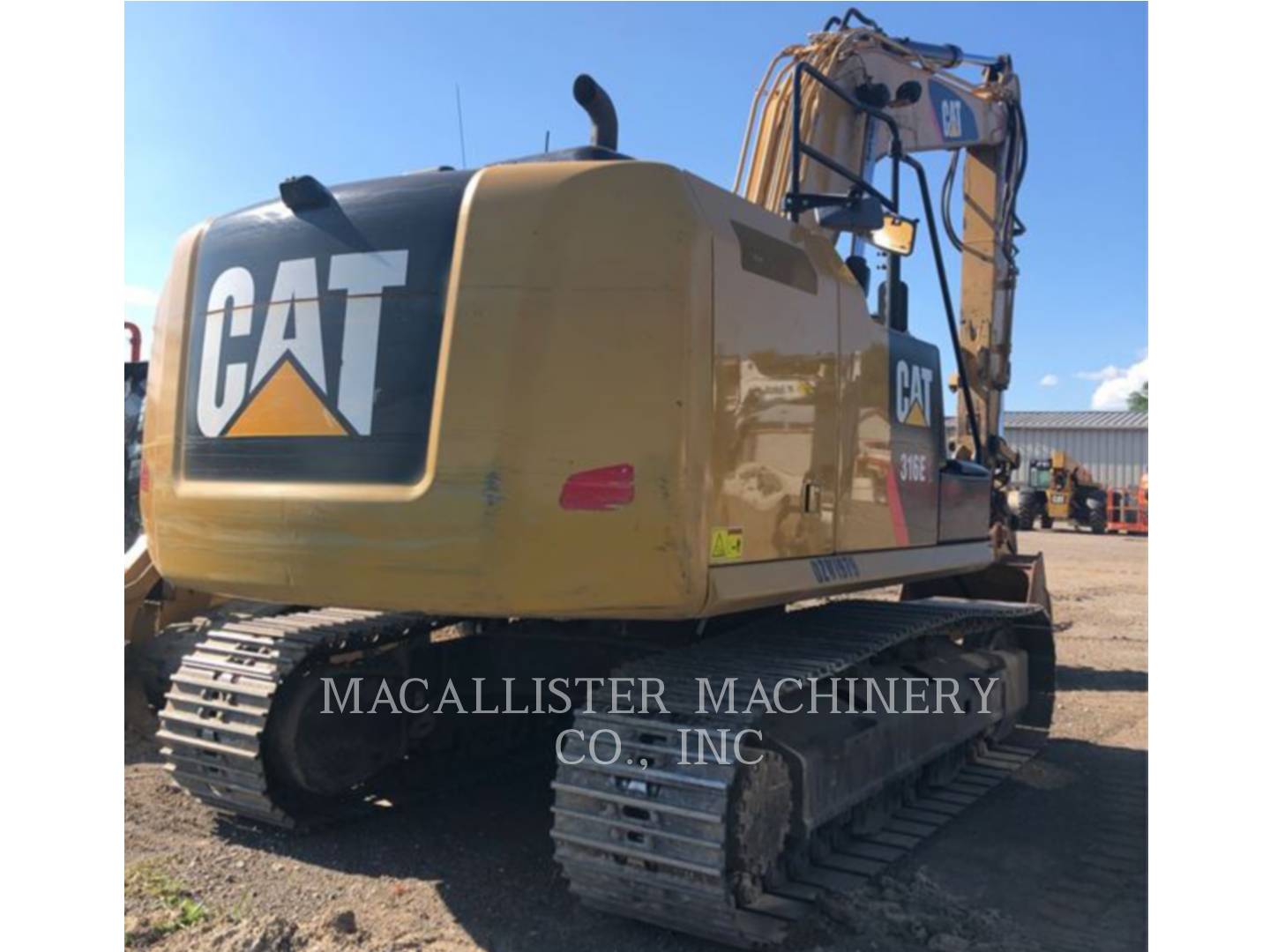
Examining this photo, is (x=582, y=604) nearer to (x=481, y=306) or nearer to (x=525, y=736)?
(x=481, y=306)

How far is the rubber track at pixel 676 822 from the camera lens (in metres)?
3.56

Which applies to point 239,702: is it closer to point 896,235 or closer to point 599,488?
point 599,488

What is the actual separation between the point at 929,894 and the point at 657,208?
9.04 ft

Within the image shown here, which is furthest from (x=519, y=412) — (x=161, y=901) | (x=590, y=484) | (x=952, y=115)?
(x=952, y=115)

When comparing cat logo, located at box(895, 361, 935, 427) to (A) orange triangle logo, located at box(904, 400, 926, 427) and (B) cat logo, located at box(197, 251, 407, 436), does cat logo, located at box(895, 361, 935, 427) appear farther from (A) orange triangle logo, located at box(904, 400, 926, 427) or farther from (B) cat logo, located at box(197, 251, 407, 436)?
(B) cat logo, located at box(197, 251, 407, 436)

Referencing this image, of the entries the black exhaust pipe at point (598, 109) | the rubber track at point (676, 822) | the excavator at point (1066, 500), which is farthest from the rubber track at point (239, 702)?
the excavator at point (1066, 500)

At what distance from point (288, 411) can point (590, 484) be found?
1.11 meters

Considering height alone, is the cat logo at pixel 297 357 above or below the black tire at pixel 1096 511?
above

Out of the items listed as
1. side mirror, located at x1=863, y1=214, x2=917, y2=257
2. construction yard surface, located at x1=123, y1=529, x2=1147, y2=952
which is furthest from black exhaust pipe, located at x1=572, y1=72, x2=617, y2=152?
A: construction yard surface, located at x1=123, y1=529, x2=1147, y2=952

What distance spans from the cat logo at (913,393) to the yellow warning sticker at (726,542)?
1485mm

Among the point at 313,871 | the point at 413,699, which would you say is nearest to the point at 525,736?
the point at 413,699

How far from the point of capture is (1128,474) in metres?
44.6

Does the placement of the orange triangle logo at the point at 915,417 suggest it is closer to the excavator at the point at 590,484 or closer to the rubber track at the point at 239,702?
the excavator at the point at 590,484

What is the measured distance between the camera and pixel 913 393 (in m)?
5.06
